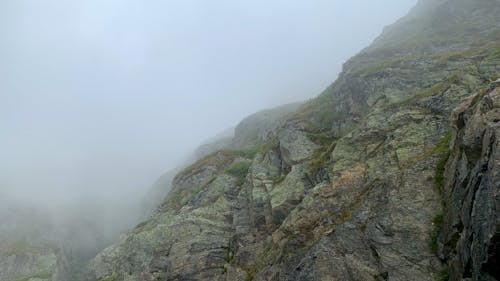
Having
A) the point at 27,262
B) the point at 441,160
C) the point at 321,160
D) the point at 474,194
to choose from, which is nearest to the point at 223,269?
the point at 321,160

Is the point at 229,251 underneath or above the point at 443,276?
above

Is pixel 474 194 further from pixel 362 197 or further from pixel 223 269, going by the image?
pixel 223 269

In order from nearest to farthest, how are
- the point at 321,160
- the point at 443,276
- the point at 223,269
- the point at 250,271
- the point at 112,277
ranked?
the point at 443,276 < the point at 250,271 < the point at 223,269 < the point at 321,160 < the point at 112,277

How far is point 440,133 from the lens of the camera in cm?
3028

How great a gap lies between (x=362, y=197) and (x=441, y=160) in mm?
5504

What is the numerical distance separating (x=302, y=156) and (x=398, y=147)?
11983mm

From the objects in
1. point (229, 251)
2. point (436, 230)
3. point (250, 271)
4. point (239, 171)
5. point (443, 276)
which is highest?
point (239, 171)

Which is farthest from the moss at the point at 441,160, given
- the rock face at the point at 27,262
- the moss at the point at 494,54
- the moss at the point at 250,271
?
the rock face at the point at 27,262

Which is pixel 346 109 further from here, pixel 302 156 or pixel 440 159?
pixel 440 159

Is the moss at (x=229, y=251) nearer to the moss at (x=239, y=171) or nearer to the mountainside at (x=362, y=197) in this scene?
the mountainside at (x=362, y=197)

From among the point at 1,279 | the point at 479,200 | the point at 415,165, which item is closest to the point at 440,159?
the point at 415,165

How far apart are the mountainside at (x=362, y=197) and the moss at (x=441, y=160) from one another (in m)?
0.08

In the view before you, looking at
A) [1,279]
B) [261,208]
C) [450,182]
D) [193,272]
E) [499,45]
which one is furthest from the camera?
[1,279]

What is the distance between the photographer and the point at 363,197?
28250 millimetres
